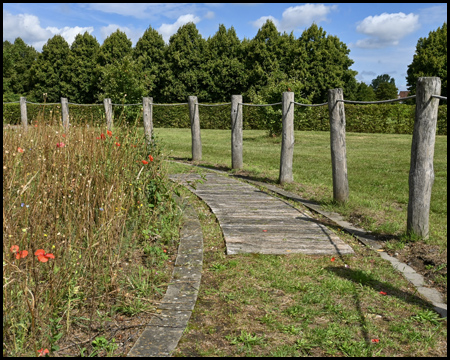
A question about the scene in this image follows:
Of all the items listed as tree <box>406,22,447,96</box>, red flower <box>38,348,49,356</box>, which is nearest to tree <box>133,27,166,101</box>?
tree <box>406,22,447,96</box>

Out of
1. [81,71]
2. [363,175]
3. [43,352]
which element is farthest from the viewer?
[81,71]

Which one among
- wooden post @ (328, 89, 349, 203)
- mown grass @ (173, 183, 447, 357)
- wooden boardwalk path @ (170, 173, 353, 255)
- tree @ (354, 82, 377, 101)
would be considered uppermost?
tree @ (354, 82, 377, 101)

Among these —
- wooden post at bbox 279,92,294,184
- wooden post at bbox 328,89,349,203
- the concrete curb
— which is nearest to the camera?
the concrete curb

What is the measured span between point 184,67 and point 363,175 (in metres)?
23.3

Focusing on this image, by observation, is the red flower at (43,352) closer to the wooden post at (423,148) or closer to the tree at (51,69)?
the wooden post at (423,148)

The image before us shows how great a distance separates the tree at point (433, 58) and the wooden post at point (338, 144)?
88.8ft

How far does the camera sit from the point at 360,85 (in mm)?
36188

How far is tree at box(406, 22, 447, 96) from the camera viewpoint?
29767mm

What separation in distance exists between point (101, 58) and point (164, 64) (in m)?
5.34

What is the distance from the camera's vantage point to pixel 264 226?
4973 millimetres

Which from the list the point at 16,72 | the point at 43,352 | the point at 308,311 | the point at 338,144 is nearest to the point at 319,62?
the point at 338,144

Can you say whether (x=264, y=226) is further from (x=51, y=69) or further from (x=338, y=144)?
(x=51, y=69)

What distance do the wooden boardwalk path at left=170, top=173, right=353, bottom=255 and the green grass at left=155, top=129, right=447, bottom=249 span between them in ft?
1.91

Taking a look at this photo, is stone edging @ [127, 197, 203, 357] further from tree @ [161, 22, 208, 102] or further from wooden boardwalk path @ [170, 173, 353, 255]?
tree @ [161, 22, 208, 102]
